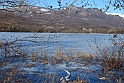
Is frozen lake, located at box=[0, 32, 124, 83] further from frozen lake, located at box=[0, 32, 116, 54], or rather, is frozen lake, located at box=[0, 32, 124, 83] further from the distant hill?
the distant hill

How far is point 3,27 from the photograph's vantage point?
4559 mm

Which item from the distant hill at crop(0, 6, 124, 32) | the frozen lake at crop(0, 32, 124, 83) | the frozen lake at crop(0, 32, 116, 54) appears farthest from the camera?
the frozen lake at crop(0, 32, 124, 83)

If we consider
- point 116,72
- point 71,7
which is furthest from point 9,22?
point 116,72

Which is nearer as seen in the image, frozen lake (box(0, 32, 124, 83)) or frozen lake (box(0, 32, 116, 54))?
frozen lake (box(0, 32, 116, 54))

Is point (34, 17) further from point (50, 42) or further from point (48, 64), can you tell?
point (48, 64)

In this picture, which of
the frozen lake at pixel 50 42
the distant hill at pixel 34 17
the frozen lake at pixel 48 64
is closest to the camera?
the distant hill at pixel 34 17

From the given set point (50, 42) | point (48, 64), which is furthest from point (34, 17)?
point (48, 64)

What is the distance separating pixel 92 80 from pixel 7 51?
4.26m

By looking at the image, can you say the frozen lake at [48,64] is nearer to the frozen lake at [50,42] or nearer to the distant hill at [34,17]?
the frozen lake at [50,42]

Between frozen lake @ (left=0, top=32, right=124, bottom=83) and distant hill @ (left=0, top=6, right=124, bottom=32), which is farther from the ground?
distant hill @ (left=0, top=6, right=124, bottom=32)

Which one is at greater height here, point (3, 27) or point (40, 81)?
point (3, 27)

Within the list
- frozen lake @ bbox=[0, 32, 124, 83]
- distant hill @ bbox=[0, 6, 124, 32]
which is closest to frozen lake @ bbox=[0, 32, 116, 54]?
frozen lake @ bbox=[0, 32, 124, 83]

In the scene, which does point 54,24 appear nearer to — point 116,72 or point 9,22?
point 9,22

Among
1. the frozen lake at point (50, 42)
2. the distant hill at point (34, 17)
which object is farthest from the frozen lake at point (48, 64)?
the distant hill at point (34, 17)
